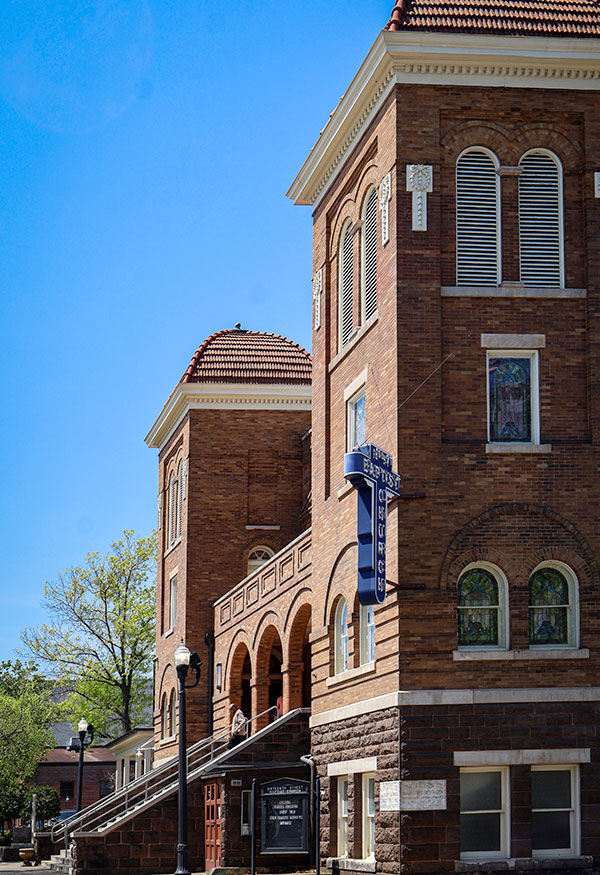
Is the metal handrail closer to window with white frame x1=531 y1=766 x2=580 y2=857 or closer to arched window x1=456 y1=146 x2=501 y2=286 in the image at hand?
window with white frame x1=531 y1=766 x2=580 y2=857

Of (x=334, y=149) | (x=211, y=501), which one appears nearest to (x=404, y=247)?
(x=334, y=149)

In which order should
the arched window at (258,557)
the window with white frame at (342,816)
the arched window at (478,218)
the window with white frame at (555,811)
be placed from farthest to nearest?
the arched window at (258,557) < the window with white frame at (342,816) < the arched window at (478,218) < the window with white frame at (555,811)

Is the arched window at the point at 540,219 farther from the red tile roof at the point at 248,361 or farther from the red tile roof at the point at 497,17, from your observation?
the red tile roof at the point at 248,361

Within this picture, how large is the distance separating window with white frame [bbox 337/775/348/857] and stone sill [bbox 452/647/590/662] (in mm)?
4897

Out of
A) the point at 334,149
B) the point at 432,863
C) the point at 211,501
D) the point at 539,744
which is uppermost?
the point at 334,149

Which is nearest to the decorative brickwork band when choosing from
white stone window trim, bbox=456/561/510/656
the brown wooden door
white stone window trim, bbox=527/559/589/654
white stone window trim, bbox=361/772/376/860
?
white stone window trim, bbox=456/561/510/656

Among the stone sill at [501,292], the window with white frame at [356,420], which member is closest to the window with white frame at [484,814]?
the window with white frame at [356,420]

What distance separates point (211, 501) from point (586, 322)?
73.8ft

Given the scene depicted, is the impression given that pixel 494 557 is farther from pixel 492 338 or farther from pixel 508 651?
pixel 492 338

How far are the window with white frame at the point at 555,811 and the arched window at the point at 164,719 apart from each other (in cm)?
2726

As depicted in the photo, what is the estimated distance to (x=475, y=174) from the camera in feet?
88.9

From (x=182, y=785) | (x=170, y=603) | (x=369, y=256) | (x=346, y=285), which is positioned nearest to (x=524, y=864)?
(x=182, y=785)

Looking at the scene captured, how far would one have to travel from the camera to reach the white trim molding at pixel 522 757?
24.1 meters

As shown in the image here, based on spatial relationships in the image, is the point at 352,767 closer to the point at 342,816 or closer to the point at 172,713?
the point at 342,816
